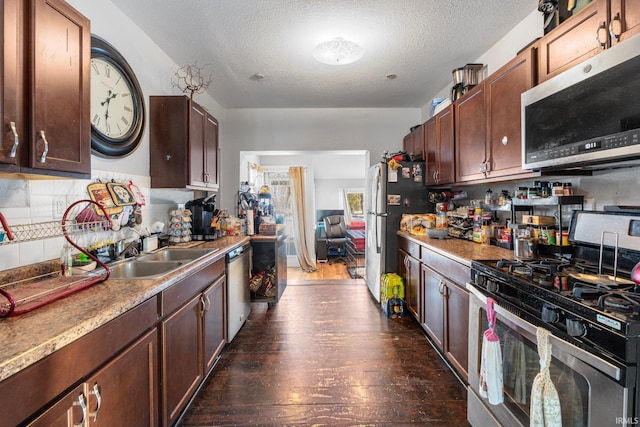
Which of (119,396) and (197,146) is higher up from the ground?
(197,146)

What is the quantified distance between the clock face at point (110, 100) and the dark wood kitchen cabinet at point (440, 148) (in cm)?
262

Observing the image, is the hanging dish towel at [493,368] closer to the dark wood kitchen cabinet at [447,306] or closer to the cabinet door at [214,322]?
the dark wood kitchen cabinet at [447,306]

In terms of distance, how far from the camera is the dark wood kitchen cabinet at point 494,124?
5.70 feet

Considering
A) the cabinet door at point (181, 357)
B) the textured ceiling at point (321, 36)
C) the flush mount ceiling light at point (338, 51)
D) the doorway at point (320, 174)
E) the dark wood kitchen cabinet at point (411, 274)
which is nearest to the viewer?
the cabinet door at point (181, 357)

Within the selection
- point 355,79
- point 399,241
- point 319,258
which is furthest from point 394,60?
point 319,258

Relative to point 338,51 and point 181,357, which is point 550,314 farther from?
point 338,51

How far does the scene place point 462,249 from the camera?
6.89 feet

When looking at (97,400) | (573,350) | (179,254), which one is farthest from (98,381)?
(573,350)

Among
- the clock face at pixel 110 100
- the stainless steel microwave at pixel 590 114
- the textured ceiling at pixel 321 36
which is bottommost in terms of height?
the stainless steel microwave at pixel 590 114

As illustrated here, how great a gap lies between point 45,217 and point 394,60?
2.80 metres

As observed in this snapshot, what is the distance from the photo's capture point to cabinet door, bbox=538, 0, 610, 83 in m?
1.26

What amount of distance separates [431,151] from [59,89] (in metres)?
2.97

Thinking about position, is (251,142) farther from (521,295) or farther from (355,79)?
(521,295)

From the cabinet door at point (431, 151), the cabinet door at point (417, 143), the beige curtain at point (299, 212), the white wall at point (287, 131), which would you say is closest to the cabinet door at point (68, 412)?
the cabinet door at point (431, 151)
